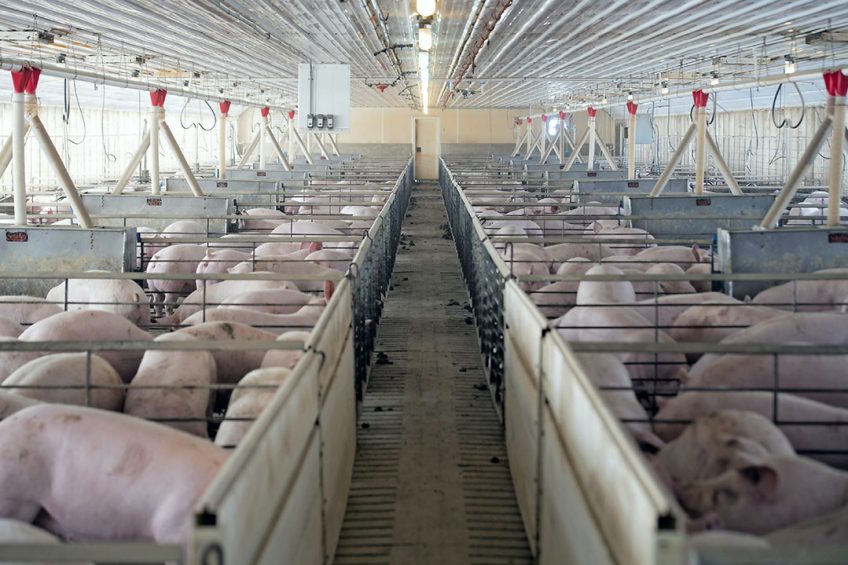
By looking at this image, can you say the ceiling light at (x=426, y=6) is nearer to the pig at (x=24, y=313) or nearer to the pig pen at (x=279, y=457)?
the pig pen at (x=279, y=457)

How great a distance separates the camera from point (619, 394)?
16.9 ft

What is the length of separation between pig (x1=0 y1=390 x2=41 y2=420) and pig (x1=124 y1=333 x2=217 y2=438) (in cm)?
52

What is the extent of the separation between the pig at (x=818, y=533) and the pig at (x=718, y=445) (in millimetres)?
454

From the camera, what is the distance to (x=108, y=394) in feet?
17.1

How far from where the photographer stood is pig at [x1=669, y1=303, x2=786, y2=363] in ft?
21.4

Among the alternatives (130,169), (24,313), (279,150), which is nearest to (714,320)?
(24,313)

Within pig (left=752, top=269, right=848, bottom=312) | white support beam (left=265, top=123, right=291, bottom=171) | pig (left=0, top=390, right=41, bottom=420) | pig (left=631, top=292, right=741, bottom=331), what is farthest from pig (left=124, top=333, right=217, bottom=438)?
white support beam (left=265, top=123, right=291, bottom=171)

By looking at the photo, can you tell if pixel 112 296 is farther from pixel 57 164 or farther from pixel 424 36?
pixel 424 36

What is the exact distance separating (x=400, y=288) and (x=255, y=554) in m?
11.0

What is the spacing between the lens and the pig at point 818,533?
320 centimetres

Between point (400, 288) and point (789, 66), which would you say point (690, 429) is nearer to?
point (789, 66)

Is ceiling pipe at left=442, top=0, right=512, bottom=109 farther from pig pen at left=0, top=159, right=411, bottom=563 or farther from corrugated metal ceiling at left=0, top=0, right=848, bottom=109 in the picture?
pig pen at left=0, top=159, right=411, bottom=563

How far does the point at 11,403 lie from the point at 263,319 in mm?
2594

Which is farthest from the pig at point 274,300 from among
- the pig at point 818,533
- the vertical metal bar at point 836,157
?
the vertical metal bar at point 836,157
